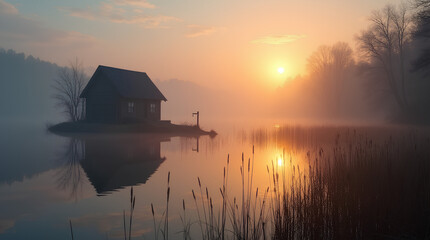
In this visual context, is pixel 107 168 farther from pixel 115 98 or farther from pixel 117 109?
pixel 115 98

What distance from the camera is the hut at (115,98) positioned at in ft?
125

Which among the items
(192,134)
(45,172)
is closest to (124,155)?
(45,172)

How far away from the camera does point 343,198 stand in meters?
6.30

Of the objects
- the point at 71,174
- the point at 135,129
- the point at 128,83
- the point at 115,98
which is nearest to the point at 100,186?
the point at 71,174

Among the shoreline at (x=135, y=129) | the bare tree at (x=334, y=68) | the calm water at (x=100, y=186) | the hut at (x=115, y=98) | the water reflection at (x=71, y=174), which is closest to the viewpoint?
the calm water at (x=100, y=186)

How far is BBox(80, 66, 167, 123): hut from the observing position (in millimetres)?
38062

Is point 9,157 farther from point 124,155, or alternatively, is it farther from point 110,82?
point 110,82

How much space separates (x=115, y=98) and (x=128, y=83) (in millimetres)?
3231

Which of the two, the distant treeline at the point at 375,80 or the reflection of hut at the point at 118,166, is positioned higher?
the distant treeline at the point at 375,80

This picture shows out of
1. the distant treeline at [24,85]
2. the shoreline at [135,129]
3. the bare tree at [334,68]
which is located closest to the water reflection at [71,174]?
the shoreline at [135,129]

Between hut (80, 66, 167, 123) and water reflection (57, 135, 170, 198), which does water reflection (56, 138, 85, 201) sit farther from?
hut (80, 66, 167, 123)

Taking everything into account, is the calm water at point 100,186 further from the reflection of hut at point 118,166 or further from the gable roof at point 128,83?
the gable roof at point 128,83

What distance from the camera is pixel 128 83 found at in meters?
40.5

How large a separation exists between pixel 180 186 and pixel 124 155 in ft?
26.8
